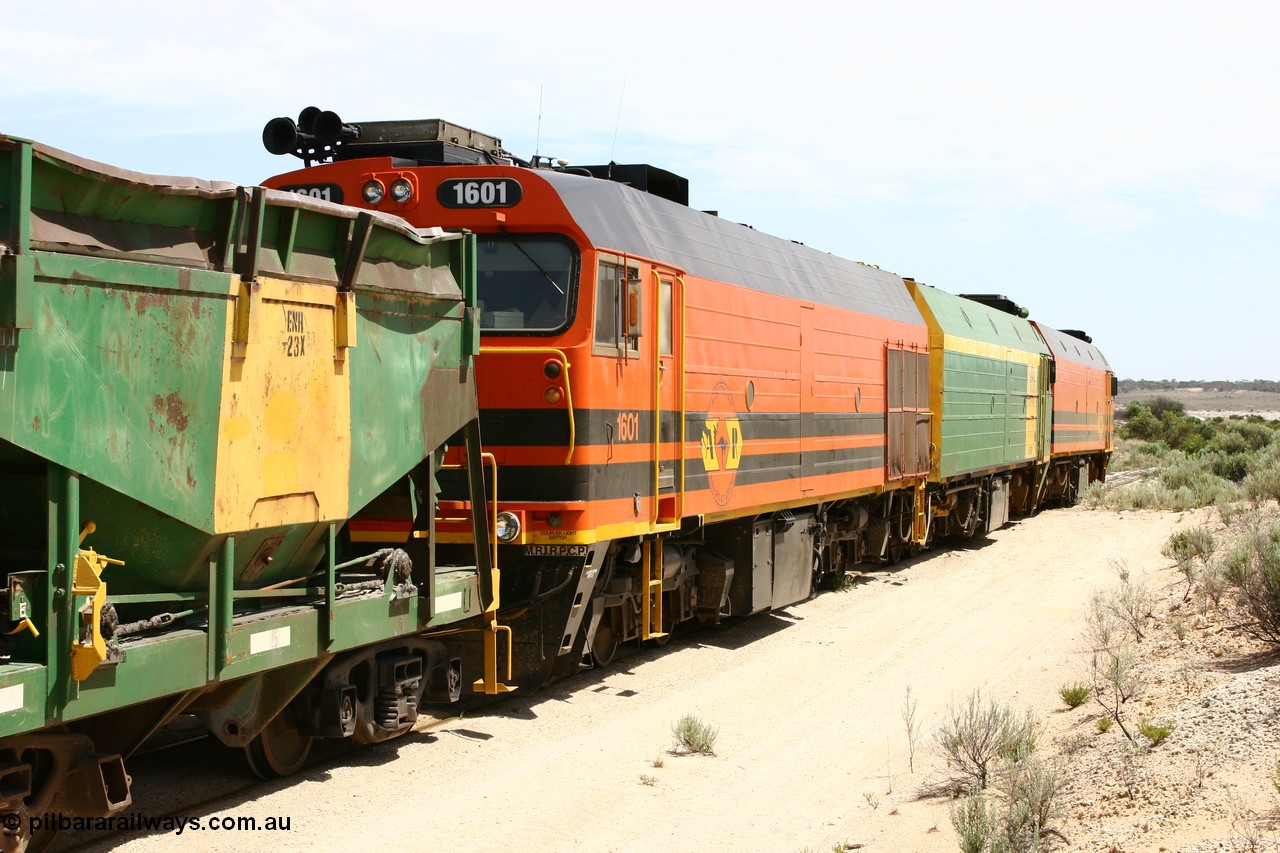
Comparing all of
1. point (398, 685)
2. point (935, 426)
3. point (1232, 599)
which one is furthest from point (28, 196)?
point (935, 426)

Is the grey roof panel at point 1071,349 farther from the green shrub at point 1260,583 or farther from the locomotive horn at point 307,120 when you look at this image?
the locomotive horn at point 307,120

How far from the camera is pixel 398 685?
7867mm

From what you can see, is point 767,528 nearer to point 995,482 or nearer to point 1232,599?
point 1232,599

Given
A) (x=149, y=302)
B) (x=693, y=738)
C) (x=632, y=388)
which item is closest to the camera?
(x=149, y=302)

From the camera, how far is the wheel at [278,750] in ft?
24.0

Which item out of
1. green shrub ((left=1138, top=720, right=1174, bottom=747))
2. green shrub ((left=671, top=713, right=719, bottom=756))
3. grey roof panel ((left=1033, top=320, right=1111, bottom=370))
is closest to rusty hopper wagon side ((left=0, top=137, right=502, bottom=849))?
green shrub ((left=671, top=713, right=719, bottom=756))

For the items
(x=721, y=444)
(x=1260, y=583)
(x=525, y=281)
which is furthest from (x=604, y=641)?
(x=1260, y=583)

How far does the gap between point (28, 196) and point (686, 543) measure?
7468 millimetres

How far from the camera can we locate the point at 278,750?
7445 millimetres

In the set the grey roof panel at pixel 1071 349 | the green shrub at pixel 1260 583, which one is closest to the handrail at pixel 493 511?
the green shrub at pixel 1260 583

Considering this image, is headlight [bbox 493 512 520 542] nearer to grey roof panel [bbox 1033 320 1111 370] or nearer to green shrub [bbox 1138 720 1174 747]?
green shrub [bbox 1138 720 1174 747]

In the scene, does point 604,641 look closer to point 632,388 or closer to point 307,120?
point 632,388

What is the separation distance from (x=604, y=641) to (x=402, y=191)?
3.91 metres

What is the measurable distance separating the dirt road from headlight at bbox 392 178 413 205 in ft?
12.0
